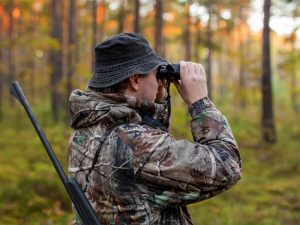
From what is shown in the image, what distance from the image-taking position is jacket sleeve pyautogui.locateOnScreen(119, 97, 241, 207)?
1.92m

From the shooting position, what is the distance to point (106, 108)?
202cm

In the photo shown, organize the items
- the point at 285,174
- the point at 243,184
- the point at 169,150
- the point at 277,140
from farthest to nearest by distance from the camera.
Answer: the point at 277,140 < the point at 285,174 < the point at 243,184 < the point at 169,150

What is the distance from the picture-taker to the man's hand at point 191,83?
2.14 meters

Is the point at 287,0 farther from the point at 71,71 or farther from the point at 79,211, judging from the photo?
the point at 79,211

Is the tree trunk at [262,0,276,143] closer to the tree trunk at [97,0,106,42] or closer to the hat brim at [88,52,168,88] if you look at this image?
the hat brim at [88,52,168,88]

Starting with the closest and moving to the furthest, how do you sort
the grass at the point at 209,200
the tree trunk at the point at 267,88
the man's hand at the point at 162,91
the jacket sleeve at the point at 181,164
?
the jacket sleeve at the point at 181,164
the man's hand at the point at 162,91
the grass at the point at 209,200
the tree trunk at the point at 267,88

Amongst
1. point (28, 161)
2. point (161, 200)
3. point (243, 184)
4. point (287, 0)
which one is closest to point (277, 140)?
point (287, 0)

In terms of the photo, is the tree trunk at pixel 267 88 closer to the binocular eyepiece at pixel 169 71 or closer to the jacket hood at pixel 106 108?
the binocular eyepiece at pixel 169 71

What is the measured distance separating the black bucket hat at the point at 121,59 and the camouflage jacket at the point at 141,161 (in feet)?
0.29

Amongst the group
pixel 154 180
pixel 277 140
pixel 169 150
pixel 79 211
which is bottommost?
pixel 277 140

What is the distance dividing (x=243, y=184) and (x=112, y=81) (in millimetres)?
8878

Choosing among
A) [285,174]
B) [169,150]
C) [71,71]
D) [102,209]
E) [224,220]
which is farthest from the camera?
[71,71]

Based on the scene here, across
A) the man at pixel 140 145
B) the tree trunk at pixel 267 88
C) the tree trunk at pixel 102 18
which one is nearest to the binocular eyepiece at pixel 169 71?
the man at pixel 140 145

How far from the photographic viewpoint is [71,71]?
18.1m
